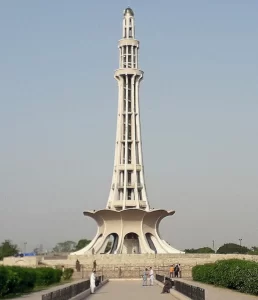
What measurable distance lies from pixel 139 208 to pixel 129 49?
14.8 m

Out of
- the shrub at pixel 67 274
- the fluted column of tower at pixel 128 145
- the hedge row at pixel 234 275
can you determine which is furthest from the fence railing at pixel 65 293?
the fluted column of tower at pixel 128 145

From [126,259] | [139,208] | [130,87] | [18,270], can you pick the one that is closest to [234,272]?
[18,270]

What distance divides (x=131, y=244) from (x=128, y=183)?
616 centimetres

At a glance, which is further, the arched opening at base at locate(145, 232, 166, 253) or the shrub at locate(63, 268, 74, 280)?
the arched opening at base at locate(145, 232, 166, 253)

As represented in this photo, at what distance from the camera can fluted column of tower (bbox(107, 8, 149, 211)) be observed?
5172cm

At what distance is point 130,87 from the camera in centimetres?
5297

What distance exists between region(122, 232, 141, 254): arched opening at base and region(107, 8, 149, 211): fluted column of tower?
366cm

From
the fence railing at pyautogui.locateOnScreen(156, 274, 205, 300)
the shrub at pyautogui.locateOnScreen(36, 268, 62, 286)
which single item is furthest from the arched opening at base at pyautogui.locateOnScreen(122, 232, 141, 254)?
the fence railing at pyautogui.locateOnScreen(156, 274, 205, 300)

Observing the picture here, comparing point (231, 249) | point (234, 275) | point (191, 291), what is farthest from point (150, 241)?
point (191, 291)

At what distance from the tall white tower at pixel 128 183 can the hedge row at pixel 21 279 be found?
2639 cm

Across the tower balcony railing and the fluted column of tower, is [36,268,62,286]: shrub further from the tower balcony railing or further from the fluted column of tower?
the tower balcony railing

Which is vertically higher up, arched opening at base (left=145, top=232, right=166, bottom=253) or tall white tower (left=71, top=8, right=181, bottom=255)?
tall white tower (left=71, top=8, right=181, bottom=255)

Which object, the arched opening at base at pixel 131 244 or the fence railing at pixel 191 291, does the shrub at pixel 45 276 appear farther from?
the arched opening at base at pixel 131 244

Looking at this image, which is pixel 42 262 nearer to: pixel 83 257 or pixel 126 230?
pixel 83 257
